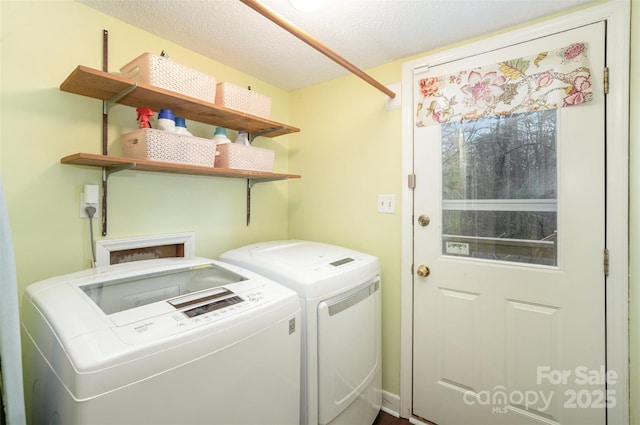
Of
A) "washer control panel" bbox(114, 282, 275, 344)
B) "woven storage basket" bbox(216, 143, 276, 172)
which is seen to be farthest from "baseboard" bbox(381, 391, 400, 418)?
"woven storage basket" bbox(216, 143, 276, 172)

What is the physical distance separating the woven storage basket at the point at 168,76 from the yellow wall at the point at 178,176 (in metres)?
0.26

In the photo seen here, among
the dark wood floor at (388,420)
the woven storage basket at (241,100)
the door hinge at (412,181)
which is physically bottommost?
the dark wood floor at (388,420)

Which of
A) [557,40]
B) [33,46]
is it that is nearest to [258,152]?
[33,46]

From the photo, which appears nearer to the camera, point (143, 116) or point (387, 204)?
point (143, 116)

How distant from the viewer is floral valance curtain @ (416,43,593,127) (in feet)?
4.43

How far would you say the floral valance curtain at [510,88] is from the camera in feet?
4.43

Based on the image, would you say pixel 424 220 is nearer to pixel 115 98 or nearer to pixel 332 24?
pixel 332 24

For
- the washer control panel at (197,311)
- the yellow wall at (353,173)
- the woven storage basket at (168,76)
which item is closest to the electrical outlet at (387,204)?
the yellow wall at (353,173)

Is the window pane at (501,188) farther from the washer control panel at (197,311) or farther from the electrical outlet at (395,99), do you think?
the washer control panel at (197,311)

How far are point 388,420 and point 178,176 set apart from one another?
77.8 inches

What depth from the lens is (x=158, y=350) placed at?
775 millimetres

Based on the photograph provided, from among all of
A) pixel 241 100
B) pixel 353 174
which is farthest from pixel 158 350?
pixel 353 174

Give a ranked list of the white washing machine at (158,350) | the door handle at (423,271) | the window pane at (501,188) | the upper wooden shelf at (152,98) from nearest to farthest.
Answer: the white washing machine at (158,350), the upper wooden shelf at (152,98), the window pane at (501,188), the door handle at (423,271)

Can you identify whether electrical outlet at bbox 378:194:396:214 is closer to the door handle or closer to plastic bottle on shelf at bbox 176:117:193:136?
the door handle
